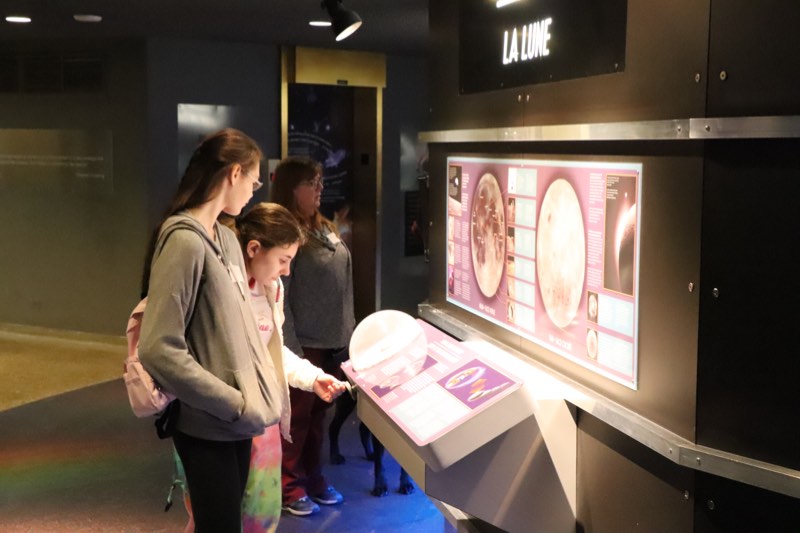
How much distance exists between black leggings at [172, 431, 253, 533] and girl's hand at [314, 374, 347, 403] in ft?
1.70

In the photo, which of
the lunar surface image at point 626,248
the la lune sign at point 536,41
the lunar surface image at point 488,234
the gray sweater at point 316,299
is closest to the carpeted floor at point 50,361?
the gray sweater at point 316,299

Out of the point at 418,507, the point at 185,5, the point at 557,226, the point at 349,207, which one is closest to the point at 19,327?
the point at 349,207

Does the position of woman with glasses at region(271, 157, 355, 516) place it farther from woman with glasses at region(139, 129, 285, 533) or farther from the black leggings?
the black leggings

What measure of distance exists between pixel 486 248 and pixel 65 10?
3997 millimetres

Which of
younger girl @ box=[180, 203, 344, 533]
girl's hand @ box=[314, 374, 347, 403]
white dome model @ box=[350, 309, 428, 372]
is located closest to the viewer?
white dome model @ box=[350, 309, 428, 372]

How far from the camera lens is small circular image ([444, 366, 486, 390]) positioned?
2.68m

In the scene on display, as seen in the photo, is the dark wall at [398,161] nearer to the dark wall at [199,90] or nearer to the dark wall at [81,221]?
the dark wall at [199,90]

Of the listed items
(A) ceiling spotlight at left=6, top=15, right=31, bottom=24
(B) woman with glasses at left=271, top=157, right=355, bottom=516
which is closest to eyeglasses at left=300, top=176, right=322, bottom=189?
(B) woman with glasses at left=271, top=157, right=355, bottom=516

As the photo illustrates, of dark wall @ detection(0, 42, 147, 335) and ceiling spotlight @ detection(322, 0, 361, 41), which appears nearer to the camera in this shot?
ceiling spotlight @ detection(322, 0, 361, 41)

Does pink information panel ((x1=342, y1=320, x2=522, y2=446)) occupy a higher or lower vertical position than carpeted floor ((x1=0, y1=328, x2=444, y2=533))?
higher

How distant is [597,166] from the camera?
2.55 m

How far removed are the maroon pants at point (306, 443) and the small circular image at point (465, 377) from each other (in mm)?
1872

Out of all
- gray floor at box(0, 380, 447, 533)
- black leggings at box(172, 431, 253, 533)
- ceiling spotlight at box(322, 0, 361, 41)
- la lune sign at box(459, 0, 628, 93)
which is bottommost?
gray floor at box(0, 380, 447, 533)

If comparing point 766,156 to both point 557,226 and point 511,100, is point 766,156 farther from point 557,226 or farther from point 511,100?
point 511,100
